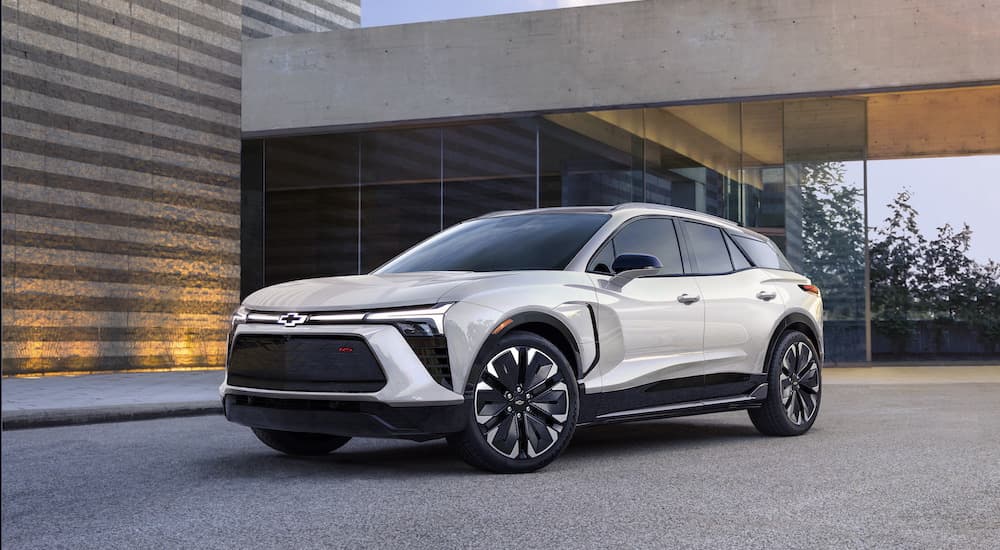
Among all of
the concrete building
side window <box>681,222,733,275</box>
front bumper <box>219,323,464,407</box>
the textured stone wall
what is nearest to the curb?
front bumper <box>219,323,464,407</box>

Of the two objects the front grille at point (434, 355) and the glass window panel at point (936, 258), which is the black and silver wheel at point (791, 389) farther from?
the glass window panel at point (936, 258)

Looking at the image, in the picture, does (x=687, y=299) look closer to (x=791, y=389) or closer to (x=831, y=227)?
(x=791, y=389)

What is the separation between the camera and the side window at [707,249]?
24.6 feet

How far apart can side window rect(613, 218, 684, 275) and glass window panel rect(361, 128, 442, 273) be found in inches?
466

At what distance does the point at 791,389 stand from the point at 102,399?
6980mm

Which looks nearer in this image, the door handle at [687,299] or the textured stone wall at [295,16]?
the door handle at [687,299]

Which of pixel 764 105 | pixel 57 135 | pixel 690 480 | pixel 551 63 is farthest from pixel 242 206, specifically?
pixel 690 480

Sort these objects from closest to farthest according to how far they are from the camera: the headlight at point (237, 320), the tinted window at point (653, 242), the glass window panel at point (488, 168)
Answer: the headlight at point (237, 320)
the tinted window at point (653, 242)
the glass window panel at point (488, 168)

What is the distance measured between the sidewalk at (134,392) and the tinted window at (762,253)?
210 inches

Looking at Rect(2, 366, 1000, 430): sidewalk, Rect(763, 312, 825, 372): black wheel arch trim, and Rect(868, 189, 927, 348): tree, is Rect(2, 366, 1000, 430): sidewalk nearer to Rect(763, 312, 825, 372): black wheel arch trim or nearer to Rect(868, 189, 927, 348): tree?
Rect(868, 189, 927, 348): tree

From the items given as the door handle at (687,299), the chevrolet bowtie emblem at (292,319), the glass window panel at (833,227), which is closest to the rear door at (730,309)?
the door handle at (687,299)

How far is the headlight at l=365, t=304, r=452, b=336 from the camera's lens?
5.38 metres

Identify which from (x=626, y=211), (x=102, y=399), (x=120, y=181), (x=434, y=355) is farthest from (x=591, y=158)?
(x=434, y=355)

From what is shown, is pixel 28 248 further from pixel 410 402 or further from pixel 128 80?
pixel 410 402
